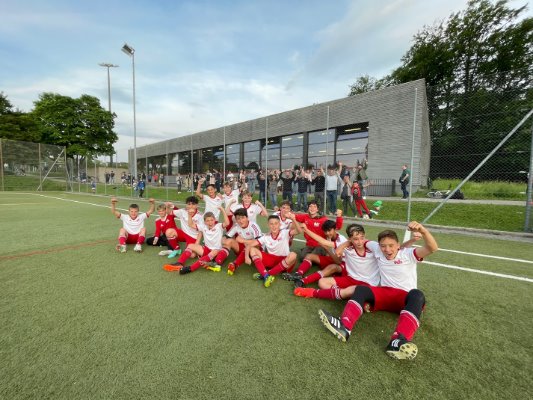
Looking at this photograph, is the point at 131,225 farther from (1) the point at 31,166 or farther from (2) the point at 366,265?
(1) the point at 31,166

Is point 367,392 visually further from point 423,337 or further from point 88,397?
point 88,397

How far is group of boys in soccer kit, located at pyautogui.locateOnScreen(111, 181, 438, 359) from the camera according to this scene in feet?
7.70

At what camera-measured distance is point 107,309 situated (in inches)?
107

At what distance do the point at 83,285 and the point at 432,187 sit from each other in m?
9.25

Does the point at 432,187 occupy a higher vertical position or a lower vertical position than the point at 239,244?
higher

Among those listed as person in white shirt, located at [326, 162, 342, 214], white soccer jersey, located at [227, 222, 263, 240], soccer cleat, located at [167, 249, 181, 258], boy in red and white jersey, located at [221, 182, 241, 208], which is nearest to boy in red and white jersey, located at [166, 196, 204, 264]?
soccer cleat, located at [167, 249, 181, 258]

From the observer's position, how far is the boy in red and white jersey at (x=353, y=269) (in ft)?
9.70

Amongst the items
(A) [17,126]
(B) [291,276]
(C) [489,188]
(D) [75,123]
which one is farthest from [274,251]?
(A) [17,126]

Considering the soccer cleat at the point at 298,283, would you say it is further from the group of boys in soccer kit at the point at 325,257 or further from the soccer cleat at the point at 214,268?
the soccer cleat at the point at 214,268

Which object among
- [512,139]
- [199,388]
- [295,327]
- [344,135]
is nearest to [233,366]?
[199,388]

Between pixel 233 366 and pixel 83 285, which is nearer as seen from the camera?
pixel 233 366

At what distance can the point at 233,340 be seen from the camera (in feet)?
7.16

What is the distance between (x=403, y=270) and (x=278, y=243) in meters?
1.90

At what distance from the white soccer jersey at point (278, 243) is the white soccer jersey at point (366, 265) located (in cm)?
117
